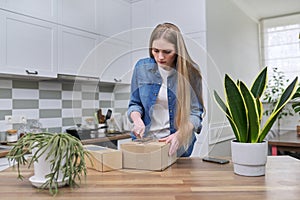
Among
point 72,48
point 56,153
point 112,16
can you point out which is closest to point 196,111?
point 56,153

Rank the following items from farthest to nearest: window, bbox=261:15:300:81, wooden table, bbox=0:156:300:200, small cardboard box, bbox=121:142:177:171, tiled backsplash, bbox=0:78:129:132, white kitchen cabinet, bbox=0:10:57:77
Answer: window, bbox=261:15:300:81 < tiled backsplash, bbox=0:78:129:132 < white kitchen cabinet, bbox=0:10:57:77 < small cardboard box, bbox=121:142:177:171 < wooden table, bbox=0:156:300:200

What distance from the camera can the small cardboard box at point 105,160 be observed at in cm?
105

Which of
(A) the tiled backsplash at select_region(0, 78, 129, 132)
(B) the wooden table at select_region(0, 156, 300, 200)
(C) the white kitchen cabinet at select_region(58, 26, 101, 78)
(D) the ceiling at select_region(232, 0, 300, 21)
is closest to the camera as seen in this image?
(B) the wooden table at select_region(0, 156, 300, 200)

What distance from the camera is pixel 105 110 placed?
133 centimetres

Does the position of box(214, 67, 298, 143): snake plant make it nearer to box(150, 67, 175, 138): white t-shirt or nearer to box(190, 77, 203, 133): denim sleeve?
box(190, 77, 203, 133): denim sleeve

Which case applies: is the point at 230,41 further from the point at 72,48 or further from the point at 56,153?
the point at 56,153

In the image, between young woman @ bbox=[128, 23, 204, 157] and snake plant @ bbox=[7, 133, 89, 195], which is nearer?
snake plant @ bbox=[7, 133, 89, 195]

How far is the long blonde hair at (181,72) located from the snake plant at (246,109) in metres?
0.18

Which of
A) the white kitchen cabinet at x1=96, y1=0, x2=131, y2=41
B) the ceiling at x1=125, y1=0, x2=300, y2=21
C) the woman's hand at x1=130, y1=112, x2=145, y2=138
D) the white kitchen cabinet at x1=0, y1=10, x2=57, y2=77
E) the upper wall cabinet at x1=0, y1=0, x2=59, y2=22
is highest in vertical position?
the ceiling at x1=125, y1=0, x2=300, y2=21

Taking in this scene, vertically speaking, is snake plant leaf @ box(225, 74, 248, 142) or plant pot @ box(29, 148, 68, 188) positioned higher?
snake plant leaf @ box(225, 74, 248, 142)

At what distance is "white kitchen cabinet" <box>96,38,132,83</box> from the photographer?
1203mm

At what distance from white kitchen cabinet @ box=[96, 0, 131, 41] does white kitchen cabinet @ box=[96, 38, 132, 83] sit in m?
1.66

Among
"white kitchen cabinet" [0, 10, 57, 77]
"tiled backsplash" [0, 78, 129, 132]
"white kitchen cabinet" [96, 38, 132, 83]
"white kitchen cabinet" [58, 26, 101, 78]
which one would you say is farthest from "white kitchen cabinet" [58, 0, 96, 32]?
"white kitchen cabinet" [96, 38, 132, 83]

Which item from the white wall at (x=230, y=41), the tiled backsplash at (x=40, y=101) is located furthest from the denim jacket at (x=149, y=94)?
the white wall at (x=230, y=41)
